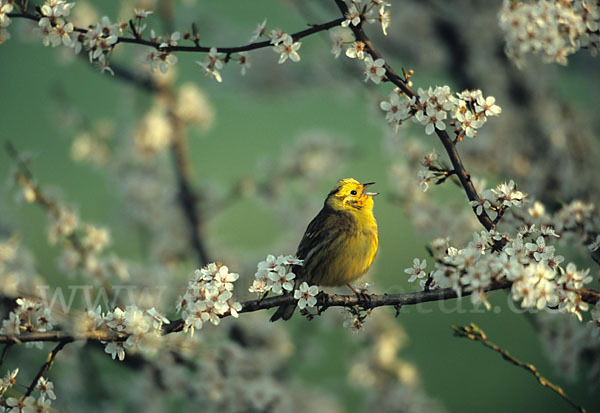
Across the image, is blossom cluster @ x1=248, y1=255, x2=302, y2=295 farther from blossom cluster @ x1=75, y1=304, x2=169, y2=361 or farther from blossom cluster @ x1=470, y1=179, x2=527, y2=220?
blossom cluster @ x1=470, y1=179, x2=527, y2=220

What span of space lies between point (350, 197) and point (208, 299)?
1.33 meters

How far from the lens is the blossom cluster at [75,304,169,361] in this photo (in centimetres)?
183

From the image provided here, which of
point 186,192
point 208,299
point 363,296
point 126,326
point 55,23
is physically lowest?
point 126,326

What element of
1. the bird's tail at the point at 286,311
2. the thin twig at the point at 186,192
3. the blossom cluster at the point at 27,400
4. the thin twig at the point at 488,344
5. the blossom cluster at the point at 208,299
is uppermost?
the thin twig at the point at 186,192

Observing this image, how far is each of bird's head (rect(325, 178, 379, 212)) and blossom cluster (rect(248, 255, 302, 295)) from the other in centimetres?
107

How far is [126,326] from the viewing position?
1875 millimetres

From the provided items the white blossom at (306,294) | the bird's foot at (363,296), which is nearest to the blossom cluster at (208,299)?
the white blossom at (306,294)

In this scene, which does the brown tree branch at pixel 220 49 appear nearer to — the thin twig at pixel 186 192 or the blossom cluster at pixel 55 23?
the blossom cluster at pixel 55 23

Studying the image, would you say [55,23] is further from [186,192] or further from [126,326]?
[186,192]

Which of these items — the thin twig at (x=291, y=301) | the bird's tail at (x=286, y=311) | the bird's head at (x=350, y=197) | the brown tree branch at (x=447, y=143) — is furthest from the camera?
the bird's head at (x=350, y=197)

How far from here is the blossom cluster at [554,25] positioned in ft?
7.19

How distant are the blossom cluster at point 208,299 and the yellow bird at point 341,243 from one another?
3.05 ft

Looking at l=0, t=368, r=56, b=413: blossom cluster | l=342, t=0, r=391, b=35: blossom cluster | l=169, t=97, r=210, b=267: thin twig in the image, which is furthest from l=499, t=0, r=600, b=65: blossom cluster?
l=169, t=97, r=210, b=267: thin twig

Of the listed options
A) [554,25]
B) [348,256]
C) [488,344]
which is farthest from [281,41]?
[488,344]
